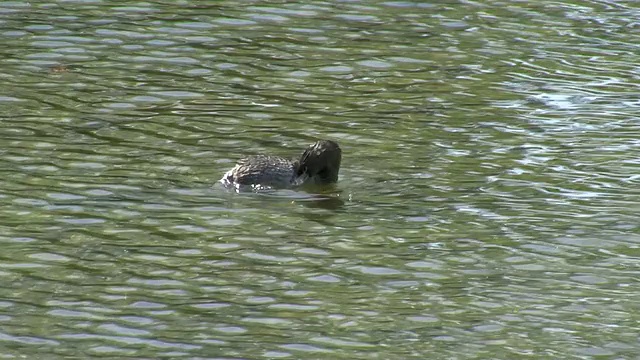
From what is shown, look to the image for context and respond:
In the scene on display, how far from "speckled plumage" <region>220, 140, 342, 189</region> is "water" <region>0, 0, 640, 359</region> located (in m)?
0.13

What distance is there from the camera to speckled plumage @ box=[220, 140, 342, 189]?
11.5 meters

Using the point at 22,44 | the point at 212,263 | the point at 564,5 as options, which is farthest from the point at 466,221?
the point at 564,5

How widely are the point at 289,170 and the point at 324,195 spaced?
14.8 inches

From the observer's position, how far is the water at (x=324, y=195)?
866cm

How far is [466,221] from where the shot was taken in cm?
1074

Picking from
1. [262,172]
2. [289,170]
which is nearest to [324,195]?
[289,170]

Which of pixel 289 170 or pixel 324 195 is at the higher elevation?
pixel 289 170

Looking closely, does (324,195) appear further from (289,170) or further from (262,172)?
(262,172)

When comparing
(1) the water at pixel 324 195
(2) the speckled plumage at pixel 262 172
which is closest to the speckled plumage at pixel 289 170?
(2) the speckled plumage at pixel 262 172

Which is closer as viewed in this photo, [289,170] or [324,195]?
[324,195]

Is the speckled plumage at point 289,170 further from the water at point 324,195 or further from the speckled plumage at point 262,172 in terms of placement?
the water at point 324,195

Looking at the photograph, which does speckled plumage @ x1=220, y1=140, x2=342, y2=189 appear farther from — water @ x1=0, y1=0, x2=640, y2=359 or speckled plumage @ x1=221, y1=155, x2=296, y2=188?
water @ x1=0, y1=0, x2=640, y2=359

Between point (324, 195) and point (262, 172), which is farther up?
point (262, 172)

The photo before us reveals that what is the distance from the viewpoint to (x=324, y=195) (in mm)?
11625
